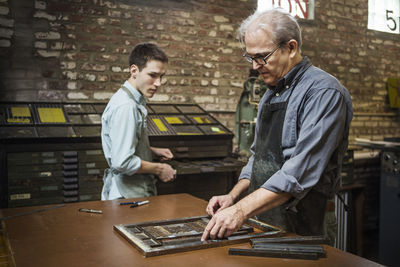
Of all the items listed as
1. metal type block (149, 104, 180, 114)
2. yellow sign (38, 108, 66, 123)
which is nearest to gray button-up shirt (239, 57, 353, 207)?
yellow sign (38, 108, 66, 123)

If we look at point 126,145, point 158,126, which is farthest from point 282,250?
point 158,126

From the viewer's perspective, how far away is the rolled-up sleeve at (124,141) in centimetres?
230

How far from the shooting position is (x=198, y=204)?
6.45 ft

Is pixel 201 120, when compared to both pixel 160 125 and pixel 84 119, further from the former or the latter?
pixel 84 119

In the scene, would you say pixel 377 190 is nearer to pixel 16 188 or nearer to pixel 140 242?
pixel 16 188

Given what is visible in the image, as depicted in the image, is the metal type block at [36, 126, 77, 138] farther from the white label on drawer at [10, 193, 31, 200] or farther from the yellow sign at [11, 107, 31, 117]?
→ the white label on drawer at [10, 193, 31, 200]

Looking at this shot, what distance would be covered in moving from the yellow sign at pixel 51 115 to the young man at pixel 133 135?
0.95 meters

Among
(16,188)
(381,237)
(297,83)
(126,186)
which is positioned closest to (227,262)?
(297,83)

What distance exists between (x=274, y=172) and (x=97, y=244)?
33.1 inches

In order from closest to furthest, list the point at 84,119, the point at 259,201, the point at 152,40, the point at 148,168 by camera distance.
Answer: the point at 259,201
the point at 148,168
the point at 84,119
the point at 152,40

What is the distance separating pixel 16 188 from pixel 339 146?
7.91 ft

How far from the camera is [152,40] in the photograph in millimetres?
4211

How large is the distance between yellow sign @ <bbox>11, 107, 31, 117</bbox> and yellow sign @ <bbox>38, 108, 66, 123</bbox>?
98 mm

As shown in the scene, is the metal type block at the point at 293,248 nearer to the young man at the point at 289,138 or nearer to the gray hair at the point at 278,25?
the young man at the point at 289,138
